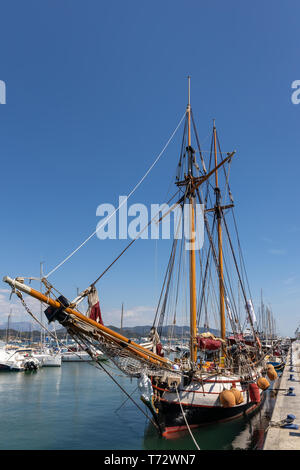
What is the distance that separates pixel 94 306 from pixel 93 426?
13.3 meters

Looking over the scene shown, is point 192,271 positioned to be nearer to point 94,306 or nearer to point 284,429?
point 94,306

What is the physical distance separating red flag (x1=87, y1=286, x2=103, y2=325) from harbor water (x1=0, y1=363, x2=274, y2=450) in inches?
98.7

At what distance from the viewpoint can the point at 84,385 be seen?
47.2 metres

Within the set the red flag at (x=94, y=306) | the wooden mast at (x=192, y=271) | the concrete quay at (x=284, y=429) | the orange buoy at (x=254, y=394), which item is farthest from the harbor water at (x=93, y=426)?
the wooden mast at (x=192, y=271)

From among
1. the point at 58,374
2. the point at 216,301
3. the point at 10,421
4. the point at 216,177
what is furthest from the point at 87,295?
the point at 58,374

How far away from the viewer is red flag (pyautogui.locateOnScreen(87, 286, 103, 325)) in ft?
56.5

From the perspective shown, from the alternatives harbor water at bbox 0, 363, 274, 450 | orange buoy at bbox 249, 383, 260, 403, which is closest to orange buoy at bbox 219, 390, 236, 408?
harbor water at bbox 0, 363, 274, 450

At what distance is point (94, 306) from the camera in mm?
17312

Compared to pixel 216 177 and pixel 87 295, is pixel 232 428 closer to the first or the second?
pixel 87 295

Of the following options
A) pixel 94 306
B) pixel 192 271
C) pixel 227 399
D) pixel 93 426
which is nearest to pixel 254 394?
pixel 227 399

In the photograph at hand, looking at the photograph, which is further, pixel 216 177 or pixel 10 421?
pixel 216 177

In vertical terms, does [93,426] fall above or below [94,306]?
below
